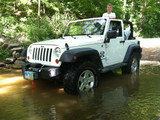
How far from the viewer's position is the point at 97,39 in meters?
4.94

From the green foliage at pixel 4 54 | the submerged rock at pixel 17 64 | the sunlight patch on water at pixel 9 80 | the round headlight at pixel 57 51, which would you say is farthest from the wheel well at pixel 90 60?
the green foliage at pixel 4 54

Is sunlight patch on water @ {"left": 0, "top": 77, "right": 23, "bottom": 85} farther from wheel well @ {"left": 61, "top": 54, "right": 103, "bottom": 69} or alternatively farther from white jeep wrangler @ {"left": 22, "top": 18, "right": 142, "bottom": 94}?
wheel well @ {"left": 61, "top": 54, "right": 103, "bottom": 69}

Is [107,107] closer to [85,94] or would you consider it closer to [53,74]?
[85,94]

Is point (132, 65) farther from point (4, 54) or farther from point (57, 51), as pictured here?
point (4, 54)

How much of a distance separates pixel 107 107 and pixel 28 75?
1.98m

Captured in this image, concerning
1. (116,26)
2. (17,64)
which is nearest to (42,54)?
(116,26)

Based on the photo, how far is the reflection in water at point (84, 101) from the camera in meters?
3.31

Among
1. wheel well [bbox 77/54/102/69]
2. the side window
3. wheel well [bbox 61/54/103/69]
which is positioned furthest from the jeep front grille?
the side window

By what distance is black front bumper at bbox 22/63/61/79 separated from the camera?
4.11m

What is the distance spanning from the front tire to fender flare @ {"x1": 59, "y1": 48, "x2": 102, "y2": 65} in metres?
0.25

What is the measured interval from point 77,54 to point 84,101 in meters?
1.05

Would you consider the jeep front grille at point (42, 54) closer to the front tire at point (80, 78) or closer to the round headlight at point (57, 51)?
the round headlight at point (57, 51)

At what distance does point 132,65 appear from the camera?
6.71 metres

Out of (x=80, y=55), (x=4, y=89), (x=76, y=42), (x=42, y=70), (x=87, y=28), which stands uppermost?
(x=87, y=28)
